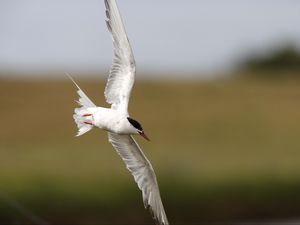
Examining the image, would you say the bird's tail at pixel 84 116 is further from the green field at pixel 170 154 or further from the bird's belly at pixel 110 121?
the green field at pixel 170 154

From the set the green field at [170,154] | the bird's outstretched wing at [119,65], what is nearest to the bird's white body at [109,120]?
the bird's outstretched wing at [119,65]

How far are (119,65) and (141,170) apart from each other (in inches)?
40.3

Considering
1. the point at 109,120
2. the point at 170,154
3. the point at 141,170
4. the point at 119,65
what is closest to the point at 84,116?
the point at 109,120

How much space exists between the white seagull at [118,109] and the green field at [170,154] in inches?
301

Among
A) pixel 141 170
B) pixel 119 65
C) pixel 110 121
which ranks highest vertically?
pixel 119 65

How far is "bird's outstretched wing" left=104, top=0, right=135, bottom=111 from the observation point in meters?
8.81

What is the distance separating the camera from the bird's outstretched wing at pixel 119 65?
881cm

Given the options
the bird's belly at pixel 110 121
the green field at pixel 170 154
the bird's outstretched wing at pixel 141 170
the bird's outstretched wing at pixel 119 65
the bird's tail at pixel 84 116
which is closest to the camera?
the bird's belly at pixel 110 121

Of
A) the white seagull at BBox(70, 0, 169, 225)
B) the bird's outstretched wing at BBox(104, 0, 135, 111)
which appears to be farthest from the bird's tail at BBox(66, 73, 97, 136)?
the bird's outstretched wing at BBox(104, 0, 135, 111)

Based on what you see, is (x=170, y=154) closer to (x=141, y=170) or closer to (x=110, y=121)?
(x=141, y=170)

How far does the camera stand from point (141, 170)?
9.62 meters

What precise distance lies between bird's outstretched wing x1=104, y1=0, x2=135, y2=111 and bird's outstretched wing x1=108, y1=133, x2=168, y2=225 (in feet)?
1.40

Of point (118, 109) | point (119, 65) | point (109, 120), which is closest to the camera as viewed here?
point (109, 120)

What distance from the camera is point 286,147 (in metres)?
25.0
